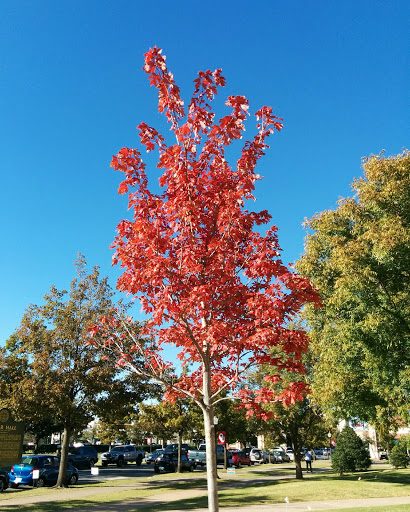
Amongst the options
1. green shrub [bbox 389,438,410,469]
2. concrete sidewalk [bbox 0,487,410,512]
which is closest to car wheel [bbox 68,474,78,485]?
concrete sidewalk [bbox 0,487,410,512]

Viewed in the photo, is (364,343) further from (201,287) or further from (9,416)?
(9,416)

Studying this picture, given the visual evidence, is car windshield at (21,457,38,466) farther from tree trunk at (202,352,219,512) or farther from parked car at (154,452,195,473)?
tree trunk at (202,352,219,512)

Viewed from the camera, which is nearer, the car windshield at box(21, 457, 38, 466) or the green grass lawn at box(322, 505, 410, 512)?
the green grass lawn at box(322, 505, 410, 512)

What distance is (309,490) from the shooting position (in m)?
18.8

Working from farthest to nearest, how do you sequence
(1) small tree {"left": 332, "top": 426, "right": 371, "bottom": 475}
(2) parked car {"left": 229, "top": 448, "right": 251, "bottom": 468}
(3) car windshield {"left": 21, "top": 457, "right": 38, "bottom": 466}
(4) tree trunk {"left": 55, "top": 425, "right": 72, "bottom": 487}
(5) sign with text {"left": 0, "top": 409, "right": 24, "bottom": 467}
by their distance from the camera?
(2) parked car {"left": 229, "top": 448, "right": 251, "bottom": 468}, (1) small tree {"left": 332, "top": 426, "right": 371, "bottom": 475}, (3) car windshield {"left": 21, "top": 457, "right": 38, "bottom": 466}, (4) tree trunk {"left": 55, "top": 425, "right": 72, "bottom": 487}, (5) sign with text {"left": 0, "top": 409, "right": 24, "bottom": 467}

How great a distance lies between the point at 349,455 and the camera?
97.2ft

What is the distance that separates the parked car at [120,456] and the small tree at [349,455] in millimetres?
22325

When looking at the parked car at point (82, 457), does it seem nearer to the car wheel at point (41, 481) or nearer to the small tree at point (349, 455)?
the car wheel at point (41, 481)

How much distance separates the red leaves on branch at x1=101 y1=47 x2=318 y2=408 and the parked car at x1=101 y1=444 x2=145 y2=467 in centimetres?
4061

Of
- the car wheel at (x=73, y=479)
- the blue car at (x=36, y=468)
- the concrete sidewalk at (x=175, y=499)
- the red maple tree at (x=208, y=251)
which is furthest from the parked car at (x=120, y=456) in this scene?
the red maple tree at (x=208, y=251)

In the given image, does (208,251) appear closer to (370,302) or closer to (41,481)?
(370,302)

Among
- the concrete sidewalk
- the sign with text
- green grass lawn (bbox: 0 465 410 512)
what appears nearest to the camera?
the sign with text

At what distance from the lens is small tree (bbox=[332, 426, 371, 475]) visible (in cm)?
2906

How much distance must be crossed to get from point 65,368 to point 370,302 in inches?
589
